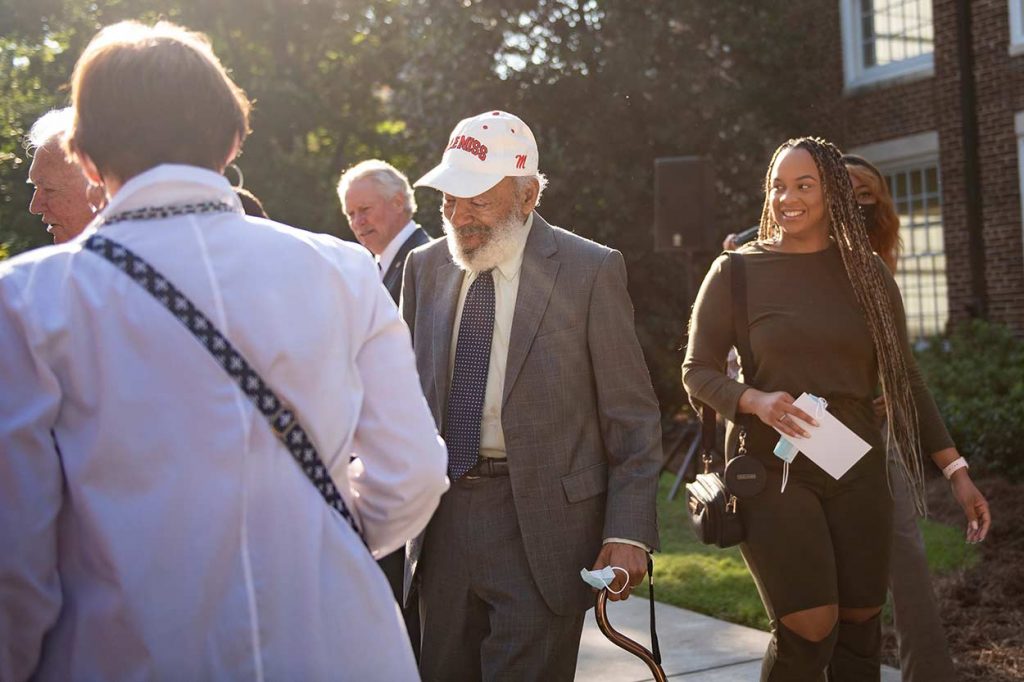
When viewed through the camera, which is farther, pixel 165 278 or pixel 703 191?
pixel 703 191

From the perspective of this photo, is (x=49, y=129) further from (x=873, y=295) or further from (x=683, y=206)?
(x=683, y=206)

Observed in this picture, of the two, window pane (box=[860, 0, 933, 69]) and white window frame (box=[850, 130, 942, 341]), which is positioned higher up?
window pane (box=[860, 0, 933, 69])

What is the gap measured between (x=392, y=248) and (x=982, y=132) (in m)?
12.3

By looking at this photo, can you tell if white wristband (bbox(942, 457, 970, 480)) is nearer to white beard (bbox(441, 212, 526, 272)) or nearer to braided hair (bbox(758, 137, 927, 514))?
braided hair (bbox(758, 137, 927, 514))

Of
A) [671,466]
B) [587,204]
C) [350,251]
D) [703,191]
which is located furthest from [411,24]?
[350,251]

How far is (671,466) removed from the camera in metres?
14.8

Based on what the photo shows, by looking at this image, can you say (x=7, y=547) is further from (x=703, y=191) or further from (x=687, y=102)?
(x=687, y=102)

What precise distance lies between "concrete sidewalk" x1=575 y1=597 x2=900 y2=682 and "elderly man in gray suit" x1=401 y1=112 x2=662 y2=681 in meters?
2.16

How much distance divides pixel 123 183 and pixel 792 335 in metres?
2.67

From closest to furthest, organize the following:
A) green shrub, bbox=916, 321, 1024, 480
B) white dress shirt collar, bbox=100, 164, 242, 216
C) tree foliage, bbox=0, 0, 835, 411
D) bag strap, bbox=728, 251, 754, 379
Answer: white dress shirt collar, bbox=100, 164, 242, 216 → bag strap, bbox=728, 251, 754, 379 → green shrub, bbox=916, 321, 1024, 480 → tree foliage, bbox=0, 0, 835, 411

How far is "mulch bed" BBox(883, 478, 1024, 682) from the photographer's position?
5.88m

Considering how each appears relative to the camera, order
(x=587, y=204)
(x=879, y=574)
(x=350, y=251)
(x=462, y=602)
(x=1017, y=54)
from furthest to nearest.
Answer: (x=587, y=204), (x=1017, y=54), (x=879, y=574), (x=462, y=602), (x=350, y=251)

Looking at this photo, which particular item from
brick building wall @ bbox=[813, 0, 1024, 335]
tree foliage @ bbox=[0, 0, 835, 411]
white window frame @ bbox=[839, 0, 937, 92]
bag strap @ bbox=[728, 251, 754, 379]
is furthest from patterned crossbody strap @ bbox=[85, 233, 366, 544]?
white window frame @ bbox=[839, 0, 937, 92]

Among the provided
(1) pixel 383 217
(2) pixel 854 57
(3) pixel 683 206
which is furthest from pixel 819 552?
(2) pixel 854 57
